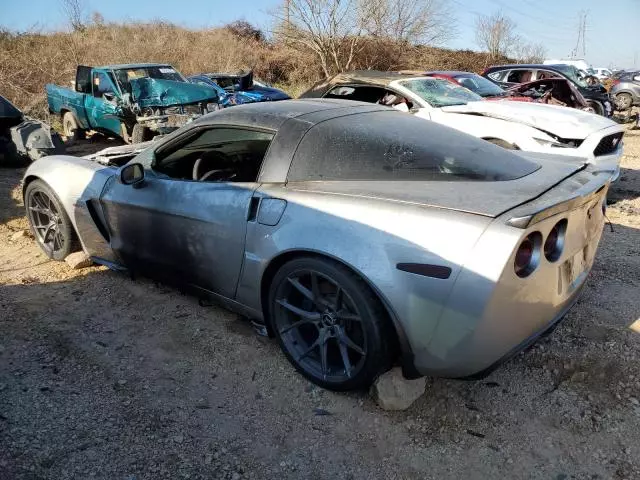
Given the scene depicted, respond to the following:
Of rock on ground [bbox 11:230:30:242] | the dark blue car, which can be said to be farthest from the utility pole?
rock on ground [bbox 11:230:30:242]

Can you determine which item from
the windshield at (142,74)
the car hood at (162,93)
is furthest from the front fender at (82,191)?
the windshield at (142,74)

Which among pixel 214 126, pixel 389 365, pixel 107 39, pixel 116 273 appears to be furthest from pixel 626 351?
pixel 107 39

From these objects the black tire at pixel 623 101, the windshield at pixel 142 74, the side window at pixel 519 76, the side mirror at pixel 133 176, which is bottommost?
the black tire at pixel 623 101

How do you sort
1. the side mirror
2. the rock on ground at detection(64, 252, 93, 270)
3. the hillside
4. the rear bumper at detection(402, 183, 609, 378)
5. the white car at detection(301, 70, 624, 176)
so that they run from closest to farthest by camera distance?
the rear bumper at detection(402, 183, 609, 378) < the side mirror < the rock on ground at detection(64, 252, 93, 270) < the white car at detection(301, 70, 624, 176) < the hillside

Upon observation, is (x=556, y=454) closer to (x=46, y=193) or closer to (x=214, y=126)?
(x=214, y=126)

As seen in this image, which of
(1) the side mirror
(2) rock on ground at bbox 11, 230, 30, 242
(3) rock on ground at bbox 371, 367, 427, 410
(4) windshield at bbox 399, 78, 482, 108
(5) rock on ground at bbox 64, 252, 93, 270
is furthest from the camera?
(4) windshield at bbox 399, 78, 482, 108

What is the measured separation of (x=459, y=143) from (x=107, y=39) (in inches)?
955

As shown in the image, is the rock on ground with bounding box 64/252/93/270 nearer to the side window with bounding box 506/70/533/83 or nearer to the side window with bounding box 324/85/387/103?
the side window with bounding box 324/85/387/103

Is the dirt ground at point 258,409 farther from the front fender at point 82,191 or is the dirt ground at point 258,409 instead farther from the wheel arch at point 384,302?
the front fender at point 82,191

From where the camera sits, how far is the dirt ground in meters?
2.18

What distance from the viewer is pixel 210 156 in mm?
3428

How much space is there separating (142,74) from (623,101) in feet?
48.0

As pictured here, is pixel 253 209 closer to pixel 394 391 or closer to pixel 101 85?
pixel 394 391

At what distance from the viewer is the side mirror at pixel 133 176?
3316mm
